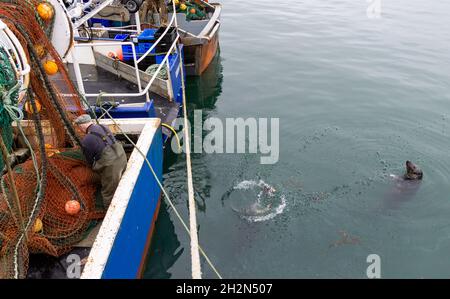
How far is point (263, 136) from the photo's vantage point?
8.80 m

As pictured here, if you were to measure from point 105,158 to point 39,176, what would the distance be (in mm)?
878

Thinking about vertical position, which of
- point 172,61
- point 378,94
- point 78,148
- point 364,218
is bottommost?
point 364,218

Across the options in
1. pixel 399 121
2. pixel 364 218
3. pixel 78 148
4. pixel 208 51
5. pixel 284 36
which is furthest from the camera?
pixel 284 36

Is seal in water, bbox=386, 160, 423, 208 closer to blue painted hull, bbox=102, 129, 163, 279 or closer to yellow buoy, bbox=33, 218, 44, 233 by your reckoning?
blue painted hull, bbox=102, 129, 163, 279

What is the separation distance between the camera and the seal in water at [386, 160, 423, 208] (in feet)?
22.5

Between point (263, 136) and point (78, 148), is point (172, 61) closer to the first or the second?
point (263, 136)

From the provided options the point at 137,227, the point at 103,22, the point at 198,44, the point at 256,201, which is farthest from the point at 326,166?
the point at 103,22

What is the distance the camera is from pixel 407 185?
278 inches

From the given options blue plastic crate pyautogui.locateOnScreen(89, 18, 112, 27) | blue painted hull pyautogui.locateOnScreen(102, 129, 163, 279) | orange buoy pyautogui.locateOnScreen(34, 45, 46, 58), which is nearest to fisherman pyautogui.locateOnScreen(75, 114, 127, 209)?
blue painted hull pyautogui.locateOnScreen(102, 129, 163, 279)

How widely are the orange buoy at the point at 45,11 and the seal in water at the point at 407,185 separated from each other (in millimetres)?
6173

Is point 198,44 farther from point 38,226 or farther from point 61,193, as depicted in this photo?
point 38,226

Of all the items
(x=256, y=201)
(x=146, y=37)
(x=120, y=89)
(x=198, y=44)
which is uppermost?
(x=146, y=37)
